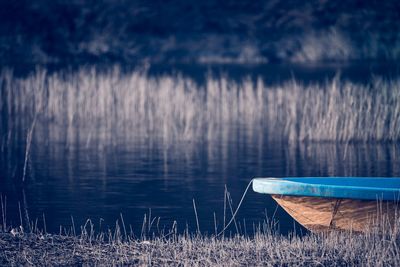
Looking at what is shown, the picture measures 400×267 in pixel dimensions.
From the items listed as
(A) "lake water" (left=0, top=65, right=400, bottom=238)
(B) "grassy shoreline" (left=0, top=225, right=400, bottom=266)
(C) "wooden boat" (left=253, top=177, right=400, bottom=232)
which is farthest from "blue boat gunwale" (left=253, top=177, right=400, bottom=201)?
(A) "lake water" (left=0, top=65, right=400, bottom=238)

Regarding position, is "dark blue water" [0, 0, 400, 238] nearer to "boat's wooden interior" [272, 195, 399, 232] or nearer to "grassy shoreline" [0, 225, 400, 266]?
"boat's wooden interior" [272, 195, 399, 232]

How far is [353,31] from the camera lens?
40188 mm

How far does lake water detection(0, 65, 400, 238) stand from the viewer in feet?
34.2

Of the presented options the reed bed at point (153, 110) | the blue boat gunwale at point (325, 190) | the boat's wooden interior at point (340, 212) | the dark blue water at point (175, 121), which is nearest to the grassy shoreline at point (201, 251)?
the boat's wooden interior at point (340, 212)

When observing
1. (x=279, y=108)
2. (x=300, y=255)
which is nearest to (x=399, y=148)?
(x=279, y=108)

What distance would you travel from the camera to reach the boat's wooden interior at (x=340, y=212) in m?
7.90

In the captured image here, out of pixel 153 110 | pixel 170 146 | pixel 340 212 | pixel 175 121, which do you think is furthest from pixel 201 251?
pixel 153 110

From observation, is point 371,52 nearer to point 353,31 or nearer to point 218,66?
point 353,31

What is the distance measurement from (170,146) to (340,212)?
7.90 metres

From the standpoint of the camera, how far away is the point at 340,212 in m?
8.06

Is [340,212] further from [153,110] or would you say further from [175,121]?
[153,110]

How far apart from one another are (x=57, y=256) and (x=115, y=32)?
111 feet

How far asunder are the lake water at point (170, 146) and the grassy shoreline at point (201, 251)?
1329 mm

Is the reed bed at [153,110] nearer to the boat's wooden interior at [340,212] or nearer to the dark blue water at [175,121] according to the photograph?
the dark blue water at [175,121]
